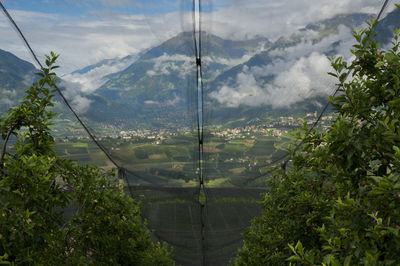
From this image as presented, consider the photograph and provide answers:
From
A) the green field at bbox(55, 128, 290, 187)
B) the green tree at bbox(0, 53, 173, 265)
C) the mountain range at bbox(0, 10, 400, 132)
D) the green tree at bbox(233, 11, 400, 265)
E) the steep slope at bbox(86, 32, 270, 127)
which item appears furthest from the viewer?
the green field at bbox(55, 128, 290, 187)

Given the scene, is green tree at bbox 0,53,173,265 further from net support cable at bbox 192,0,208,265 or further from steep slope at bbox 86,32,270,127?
net support cable at bbox 192,0,208,265

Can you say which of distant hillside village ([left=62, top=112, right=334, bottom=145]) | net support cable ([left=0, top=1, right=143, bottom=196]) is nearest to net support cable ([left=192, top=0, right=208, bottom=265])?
distant hillside village ([left=62, top=112, right=334, bottom=145])

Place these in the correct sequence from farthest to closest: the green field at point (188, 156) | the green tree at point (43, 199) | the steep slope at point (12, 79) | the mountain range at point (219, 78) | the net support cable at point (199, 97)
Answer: the green field at point (188, 156) → the net support cable at point (199, 97) → the mountain range at point (219, 78) → the steep slope at point (12, 79) → the green tree at point (43, 199)

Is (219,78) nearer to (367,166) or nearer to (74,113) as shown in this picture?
(74,113)

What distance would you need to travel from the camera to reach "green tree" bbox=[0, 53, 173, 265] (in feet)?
3.85

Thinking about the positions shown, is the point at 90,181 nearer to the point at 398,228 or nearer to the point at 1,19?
the point at 1,19

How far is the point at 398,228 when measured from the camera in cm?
88

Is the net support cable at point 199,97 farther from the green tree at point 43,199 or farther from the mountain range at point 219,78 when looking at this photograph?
the green tree at point 43,199

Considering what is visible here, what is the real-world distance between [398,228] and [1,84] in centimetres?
247

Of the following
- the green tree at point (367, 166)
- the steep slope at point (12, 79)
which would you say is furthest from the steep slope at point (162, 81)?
the green tree at point (367, 166)

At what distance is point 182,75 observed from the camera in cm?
384

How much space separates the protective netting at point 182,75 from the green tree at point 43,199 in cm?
64

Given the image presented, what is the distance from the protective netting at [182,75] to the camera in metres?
2.28

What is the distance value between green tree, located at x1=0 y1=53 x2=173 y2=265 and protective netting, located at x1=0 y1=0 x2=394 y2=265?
2.10 ft
